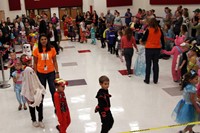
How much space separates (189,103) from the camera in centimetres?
389

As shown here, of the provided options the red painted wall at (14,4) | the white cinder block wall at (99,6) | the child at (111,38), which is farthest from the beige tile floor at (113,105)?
the red painted wall at (14,4)

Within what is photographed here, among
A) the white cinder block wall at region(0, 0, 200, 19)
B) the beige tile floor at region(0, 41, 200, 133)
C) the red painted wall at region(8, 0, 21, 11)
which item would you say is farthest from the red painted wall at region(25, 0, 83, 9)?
the beige tile floor at region(0, 41, 200, 133)

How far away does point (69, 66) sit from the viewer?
920cm

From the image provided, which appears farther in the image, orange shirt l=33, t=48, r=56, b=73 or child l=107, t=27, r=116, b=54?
child l=107, t=27, r=116, b=54

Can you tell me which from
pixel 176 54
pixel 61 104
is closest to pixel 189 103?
pixel 61 104

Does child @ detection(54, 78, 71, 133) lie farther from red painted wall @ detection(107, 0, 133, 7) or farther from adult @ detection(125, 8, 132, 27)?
red painted wall @ detection(107, 0, 133, 7)

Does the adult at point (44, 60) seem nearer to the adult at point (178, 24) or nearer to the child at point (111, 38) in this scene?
the child at point (111, 38)

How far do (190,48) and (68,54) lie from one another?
6.29 metres

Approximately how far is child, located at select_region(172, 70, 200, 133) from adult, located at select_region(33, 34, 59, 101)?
2136mm

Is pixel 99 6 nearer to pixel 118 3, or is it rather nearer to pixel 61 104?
pixel 118 3

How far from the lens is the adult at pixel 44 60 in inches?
175

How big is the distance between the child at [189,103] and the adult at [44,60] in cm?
214

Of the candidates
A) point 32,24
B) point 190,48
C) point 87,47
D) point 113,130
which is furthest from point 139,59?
point 32,24

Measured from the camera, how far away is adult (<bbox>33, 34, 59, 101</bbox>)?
4445mm
